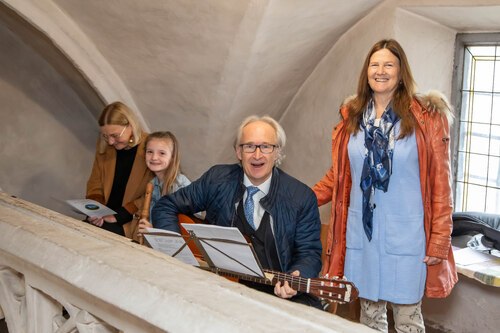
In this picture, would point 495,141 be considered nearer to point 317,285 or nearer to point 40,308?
point 317,285

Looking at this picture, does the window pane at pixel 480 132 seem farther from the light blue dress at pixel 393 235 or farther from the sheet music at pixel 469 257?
the light blue dress at pixel 393 235

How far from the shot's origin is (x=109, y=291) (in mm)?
1701

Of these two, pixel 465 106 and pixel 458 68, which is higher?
pixel 458 68

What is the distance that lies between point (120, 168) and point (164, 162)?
541 millimetres

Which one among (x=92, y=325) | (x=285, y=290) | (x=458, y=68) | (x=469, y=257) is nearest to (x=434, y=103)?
(x=285, y=290)

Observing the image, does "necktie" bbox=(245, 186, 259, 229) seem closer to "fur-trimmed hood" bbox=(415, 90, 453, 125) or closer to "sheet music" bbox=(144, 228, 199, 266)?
"sheet music" bbox=(144, 228, 199, 266)

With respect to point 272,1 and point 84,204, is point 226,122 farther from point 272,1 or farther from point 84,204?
point 84,204

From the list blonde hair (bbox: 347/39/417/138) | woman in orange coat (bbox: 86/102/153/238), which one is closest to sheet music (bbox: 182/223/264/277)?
blonde hair (bbox: 347/39/417/138)

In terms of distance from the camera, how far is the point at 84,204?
4.63 metres

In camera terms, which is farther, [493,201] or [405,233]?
[493,201]

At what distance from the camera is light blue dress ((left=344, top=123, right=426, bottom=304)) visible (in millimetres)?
3850

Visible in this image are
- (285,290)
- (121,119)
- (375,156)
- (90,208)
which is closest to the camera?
(285,290)

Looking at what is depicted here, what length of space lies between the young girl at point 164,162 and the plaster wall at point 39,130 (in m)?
2.95

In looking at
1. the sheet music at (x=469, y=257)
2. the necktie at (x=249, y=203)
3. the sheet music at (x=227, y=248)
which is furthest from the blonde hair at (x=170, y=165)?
the sheet music at (x=469, y=257)
